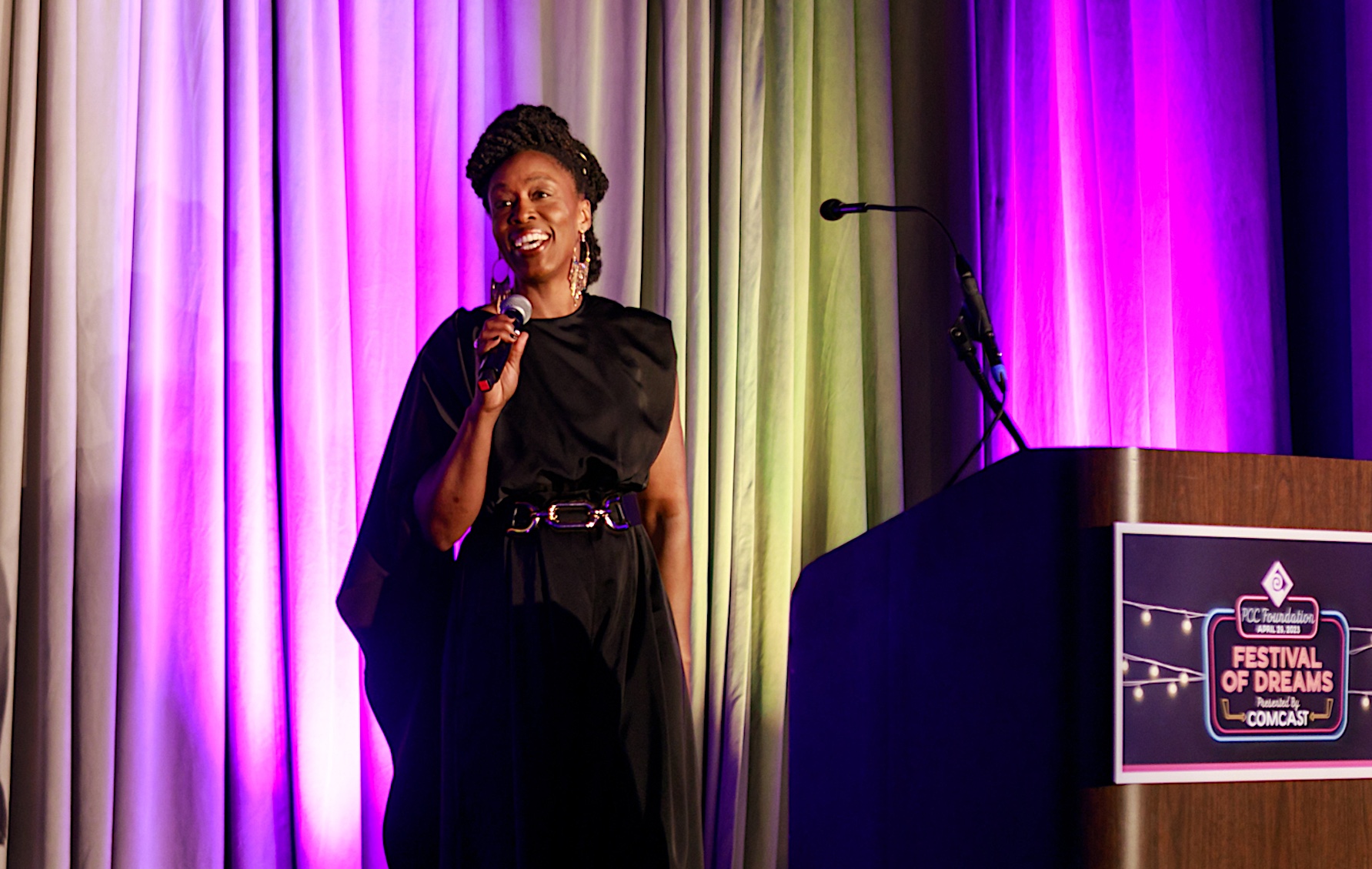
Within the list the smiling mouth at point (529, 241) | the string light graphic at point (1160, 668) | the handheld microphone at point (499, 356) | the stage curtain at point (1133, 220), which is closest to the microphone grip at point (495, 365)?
the handheld microphone at point (499, 356)

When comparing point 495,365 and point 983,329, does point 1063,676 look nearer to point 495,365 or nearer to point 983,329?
point 495,365

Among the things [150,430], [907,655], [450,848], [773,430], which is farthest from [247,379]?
[907,655]

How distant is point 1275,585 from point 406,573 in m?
1.23

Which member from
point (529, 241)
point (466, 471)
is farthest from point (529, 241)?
point (466, 471)

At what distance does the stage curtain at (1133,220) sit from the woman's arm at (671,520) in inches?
58.9

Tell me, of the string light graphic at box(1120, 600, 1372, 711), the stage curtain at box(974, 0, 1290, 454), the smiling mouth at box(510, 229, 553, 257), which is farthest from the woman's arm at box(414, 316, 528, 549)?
the stage curtain at box(974, 0, 1290, 454)

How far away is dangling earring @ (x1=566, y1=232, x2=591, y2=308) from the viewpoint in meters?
2.02

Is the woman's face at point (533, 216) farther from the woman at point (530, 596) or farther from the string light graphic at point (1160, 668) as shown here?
the string light graphic at point (1160, 668)

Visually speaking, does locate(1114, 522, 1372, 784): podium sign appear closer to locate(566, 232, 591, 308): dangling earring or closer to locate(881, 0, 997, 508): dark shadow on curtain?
locate(566, 232, 591, 308): dangling earring

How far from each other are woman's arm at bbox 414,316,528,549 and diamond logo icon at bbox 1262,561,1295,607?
3.18ft

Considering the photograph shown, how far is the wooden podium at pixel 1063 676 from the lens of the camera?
3.62 ft

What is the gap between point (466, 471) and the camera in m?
1.71

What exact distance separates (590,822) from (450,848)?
20 cm

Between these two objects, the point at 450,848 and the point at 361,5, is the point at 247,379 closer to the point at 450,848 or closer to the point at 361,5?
the point at 361,5
